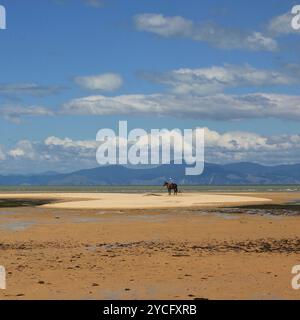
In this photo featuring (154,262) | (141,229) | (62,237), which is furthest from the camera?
(141,229)

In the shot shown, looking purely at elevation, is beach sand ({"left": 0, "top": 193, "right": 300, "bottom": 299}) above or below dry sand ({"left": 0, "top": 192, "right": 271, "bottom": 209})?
below

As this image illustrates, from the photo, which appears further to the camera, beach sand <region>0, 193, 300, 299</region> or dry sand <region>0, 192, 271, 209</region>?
dry sand <region>0, 192, 271, 209</region>

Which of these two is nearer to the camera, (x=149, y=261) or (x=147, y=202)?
(x=149, y=261)

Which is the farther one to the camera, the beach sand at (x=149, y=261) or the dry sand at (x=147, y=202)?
the dry sand at (x=147, y=202)

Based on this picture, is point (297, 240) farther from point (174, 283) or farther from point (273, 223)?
point (174, 283)

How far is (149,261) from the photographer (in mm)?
20578

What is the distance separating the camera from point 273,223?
121 ft

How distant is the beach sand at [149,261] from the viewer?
50.7ft

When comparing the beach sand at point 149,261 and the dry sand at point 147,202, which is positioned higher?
the dry sand at point 147,202

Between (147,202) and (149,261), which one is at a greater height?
(147,202)

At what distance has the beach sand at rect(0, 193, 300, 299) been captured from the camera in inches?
608
